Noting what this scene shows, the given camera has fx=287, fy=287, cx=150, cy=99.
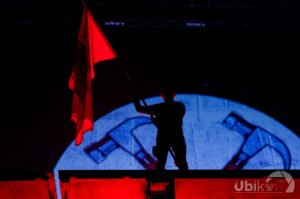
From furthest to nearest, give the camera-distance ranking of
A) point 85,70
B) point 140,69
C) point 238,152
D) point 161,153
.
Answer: point 140,69
point 238,152
point 85,70
point 161,153

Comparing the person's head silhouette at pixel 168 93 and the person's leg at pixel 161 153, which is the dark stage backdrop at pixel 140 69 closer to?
the person's head silhouette at pixel 168 93

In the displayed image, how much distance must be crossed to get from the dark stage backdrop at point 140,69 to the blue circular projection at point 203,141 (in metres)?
0.18

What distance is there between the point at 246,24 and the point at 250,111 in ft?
5.45

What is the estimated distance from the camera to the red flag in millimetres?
3195

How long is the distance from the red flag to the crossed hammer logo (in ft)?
6.04

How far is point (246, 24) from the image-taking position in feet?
17.9

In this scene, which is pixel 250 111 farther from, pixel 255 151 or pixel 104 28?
pixel 104 28

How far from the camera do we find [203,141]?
200 inches

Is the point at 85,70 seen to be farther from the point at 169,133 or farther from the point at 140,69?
the point at 140,69

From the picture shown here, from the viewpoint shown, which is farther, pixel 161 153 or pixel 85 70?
pixel 85 70

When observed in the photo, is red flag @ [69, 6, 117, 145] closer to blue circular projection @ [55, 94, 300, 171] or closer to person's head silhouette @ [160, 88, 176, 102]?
person's head silhouette @ [160, 88, 176, 102]

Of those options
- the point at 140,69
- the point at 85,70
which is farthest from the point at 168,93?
the point at 140,69

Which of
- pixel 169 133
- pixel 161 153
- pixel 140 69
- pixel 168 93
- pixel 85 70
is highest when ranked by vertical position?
pixel 140 69

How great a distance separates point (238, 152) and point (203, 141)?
2.09 feet
